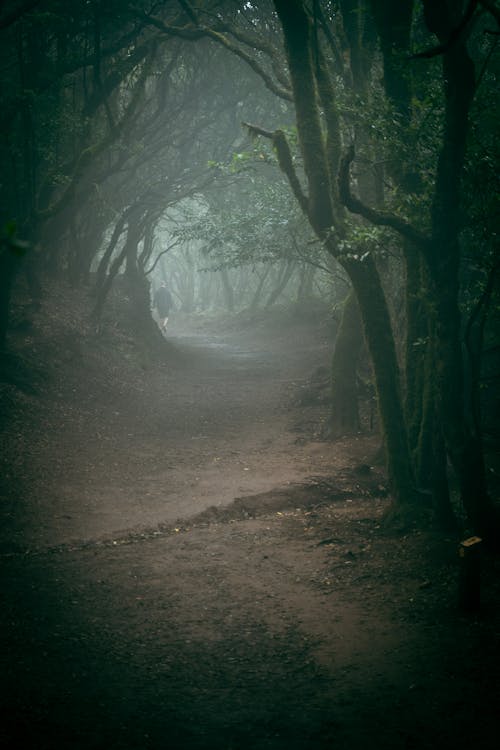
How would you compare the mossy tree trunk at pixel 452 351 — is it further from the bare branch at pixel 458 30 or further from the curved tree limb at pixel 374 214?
the bare branch at pixel 458 30

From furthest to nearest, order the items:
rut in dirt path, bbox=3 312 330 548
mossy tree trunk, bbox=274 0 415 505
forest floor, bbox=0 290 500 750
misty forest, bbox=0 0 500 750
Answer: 1. rut in dirt path, bbox=3 312 330 548
2. mossy tree trunk, bbox=274 0 415 505
3. misty forest, bbox=0 0 500 750
4. forest floor, bbox=0 290 500 750

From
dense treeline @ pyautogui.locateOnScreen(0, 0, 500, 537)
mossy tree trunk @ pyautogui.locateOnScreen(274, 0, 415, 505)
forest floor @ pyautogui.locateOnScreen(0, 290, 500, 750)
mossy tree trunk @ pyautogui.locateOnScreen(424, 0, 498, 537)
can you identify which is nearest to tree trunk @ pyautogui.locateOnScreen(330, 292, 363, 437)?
dense treeline @ pyautogui.locateOnScreen(0, 0, 500, 537)

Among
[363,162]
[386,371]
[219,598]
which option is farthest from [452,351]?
[363,162]

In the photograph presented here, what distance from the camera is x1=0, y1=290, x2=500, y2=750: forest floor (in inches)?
169

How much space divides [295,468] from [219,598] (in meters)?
4.84

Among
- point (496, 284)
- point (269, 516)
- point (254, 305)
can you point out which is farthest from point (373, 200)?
point (254, 305)

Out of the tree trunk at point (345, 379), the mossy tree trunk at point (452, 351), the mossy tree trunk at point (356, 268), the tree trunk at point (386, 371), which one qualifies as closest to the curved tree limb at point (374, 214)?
the mossy tree trunk at point (452, 351)

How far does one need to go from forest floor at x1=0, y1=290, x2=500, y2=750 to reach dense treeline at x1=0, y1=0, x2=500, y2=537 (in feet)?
4.48

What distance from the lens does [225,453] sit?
12.4 m

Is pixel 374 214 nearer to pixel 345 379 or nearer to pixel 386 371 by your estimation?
pixel 386 371

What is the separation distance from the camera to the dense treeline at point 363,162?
6602mm

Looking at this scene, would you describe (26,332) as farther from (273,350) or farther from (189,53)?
(273,350)

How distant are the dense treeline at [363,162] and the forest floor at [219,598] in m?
1.37

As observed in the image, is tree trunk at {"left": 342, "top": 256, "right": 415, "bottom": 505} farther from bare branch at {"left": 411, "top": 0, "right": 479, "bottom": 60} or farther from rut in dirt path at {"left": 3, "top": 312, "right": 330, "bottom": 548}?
bare branch at {"left": 411, "top": 0, "right": 479, "bottom": 60}
